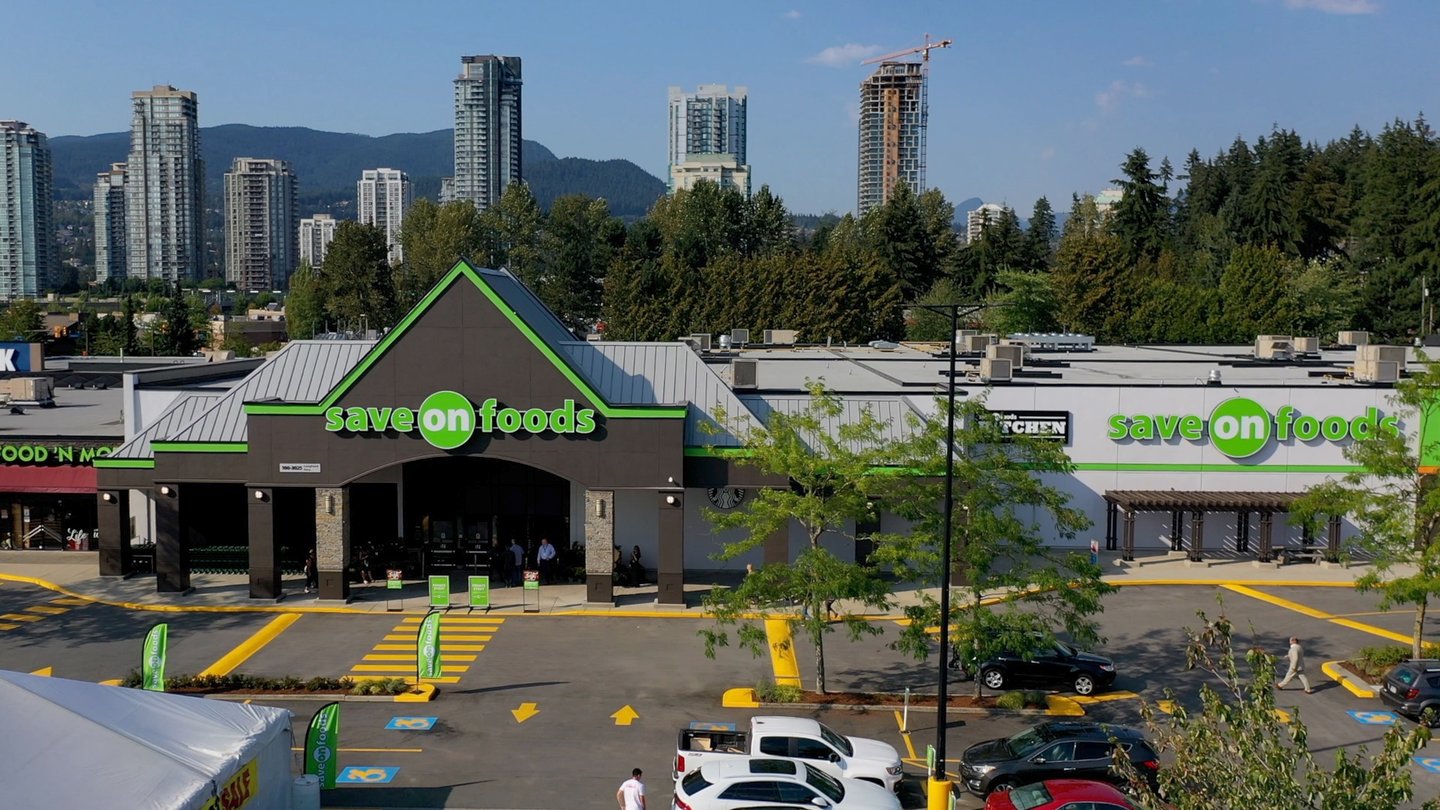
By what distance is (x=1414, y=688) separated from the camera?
29.0m

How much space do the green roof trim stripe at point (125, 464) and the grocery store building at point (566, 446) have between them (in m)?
0.07

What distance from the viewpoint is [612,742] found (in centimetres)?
2694

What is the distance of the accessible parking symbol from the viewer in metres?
29.1

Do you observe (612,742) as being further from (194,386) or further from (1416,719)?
(194,386)

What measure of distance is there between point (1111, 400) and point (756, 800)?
1170 inches

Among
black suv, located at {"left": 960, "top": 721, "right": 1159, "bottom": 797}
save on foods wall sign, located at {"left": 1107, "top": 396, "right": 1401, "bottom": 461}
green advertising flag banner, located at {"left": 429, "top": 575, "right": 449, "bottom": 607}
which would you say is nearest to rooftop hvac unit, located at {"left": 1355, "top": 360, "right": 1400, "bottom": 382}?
save on foods wall sign, located at {"left": 1107, "top": 396, "right": 1401, "bottom": 461}

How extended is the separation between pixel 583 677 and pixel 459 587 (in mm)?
10830

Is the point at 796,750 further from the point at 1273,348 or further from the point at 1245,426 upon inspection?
the point at 1273,348

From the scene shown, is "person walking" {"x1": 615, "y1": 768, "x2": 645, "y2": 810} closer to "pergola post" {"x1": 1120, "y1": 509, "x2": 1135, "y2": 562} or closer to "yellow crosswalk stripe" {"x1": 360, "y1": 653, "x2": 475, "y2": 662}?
"yellow crosswalk stripe" {"x1": 360, "y1": 653, "x2": 475, "y2": 662}

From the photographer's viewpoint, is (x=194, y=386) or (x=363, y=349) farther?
(x=194, y=386)

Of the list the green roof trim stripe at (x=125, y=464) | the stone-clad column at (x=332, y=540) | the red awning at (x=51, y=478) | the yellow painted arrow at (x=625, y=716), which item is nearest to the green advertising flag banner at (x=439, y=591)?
the stone-clad column at (x=332, y=540)

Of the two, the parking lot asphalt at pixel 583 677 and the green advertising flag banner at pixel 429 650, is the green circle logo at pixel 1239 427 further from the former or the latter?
the green advertising flag banner at pixel 429 650

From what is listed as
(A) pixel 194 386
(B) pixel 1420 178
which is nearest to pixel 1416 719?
(A) pixel 194 386

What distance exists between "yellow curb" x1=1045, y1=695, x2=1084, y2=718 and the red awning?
111 ft
